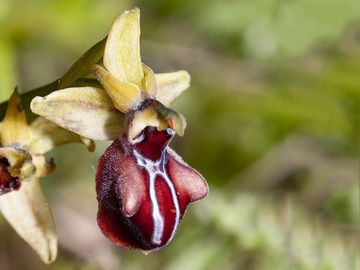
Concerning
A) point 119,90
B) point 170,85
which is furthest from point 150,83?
point 170,85

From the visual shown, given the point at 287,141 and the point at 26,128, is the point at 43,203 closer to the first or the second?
the point at 26,128

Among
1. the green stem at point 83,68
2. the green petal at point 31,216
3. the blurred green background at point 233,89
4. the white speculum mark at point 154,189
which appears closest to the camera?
the white speculum mark at point 154,189

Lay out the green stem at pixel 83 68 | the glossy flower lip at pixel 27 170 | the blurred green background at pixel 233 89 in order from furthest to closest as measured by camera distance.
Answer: the blurred green background at pixel 233 89, the glossy flower lip at pixel 27 170, the green stem at pixel 83 68

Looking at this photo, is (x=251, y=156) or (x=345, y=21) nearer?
(x=345, y=21)

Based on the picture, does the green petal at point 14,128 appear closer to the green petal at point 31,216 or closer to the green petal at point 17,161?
the green petal at point 17,161

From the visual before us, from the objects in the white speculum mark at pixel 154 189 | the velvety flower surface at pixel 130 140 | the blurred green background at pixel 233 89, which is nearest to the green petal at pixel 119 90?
the velvety flower surface at pixel 130 140

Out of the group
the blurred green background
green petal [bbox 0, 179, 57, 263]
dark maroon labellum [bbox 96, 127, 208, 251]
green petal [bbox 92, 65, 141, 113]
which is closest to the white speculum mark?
dark maroon labellum [bbox 96, 127, 208, 251]

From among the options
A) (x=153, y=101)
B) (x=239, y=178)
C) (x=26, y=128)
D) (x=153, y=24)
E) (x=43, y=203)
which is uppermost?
(x=153, y=101)

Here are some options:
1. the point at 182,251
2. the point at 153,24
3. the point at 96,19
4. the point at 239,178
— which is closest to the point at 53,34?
the point at 96,19
